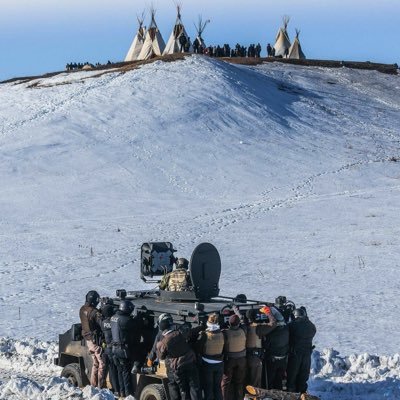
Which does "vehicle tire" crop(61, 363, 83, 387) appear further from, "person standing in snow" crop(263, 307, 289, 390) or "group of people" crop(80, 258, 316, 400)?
"person standing in snow" crop(263, 307, 289, 390)

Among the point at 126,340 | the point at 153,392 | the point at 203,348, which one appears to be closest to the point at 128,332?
the point at 126,340

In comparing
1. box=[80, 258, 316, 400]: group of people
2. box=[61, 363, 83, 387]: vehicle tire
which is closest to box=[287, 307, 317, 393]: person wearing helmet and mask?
box=[80, 258, 316, 400]: group of people

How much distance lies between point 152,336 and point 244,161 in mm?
29176

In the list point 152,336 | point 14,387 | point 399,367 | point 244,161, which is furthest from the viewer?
point 244,161

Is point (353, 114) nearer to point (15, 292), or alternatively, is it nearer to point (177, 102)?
point (177, 102)

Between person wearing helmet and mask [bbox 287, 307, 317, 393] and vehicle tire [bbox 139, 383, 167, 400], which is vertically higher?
person wearing helmet and mask [bbox 287, 307, 317, 393]

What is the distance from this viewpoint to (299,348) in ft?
43.7

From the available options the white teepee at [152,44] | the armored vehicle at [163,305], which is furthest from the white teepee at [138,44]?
the armored vehicle at [163,305]

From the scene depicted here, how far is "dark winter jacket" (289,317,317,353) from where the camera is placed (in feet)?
43.4

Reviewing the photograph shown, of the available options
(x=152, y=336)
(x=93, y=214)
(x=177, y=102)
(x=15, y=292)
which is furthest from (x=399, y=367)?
(x=177, y=102)

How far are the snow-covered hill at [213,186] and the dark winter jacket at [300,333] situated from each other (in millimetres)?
5021

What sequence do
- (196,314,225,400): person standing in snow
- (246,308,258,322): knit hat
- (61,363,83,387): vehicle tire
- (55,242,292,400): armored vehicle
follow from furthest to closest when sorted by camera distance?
(61,363,83,387): vehicle tire, (246,308,258,322): knit hat, (55,242,292,400): armored vehicle, (196,314,225,400): person standing in snow

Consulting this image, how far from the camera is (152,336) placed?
1338 cm

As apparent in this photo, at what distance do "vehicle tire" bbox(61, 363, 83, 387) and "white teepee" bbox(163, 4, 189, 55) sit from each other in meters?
53.3
